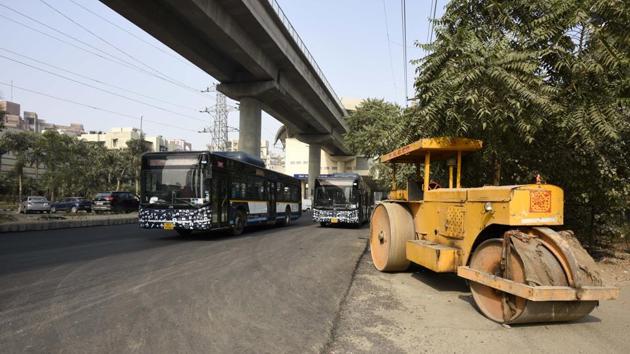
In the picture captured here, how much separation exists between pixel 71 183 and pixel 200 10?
44392mm

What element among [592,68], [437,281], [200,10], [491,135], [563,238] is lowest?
[437,281]

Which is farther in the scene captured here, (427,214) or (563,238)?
(427,214)

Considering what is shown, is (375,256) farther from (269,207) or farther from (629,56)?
(269,207)

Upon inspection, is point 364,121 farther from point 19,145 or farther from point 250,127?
point 19,145

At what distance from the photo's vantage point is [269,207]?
70.0ft

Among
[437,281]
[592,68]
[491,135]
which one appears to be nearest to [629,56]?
[592,68]

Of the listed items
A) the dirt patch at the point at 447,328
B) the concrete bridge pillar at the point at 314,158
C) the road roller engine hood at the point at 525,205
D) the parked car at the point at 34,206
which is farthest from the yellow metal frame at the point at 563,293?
the concrete bridge pillar at the point at 314,158

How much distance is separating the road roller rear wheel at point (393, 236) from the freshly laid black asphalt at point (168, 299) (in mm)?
808

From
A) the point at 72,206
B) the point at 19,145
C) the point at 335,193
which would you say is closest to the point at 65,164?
the point at 19,145

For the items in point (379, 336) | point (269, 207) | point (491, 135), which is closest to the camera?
point (379, 336)

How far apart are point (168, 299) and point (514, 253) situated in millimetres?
4752

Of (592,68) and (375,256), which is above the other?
(592,68)

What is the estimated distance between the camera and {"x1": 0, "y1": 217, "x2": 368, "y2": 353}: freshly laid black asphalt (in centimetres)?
470

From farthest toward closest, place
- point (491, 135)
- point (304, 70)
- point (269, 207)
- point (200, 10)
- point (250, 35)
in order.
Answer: point (304, 70)
point (250, 35)
point (269, 207)
point (200, 10)
point (491, 135)
